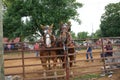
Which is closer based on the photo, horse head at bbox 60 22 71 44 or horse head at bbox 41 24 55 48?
horse head at bbox 41 24 55 48

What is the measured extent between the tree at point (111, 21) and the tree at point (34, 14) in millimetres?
31086

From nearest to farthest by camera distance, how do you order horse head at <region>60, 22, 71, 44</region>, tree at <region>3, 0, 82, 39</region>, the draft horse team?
the draft horse team
horse head at <region>60, 22, 71, 44</region>
tree at <region>3, 0, 82, 39</region>

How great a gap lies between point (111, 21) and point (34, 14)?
37560mm

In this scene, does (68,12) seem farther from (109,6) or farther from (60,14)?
(109,6)

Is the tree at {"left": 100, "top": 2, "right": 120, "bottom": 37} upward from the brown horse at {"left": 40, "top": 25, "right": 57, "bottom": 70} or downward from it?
upward

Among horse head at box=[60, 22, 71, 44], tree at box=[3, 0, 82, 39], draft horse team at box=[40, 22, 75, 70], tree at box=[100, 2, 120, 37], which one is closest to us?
draft horse team at box=[40, 22, 75, 70]

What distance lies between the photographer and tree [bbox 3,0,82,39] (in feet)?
107

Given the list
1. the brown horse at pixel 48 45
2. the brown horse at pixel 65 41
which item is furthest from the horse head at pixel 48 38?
the brown horse at pixel 65 41

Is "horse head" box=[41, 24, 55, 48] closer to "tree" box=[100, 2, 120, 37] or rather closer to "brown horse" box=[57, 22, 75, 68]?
"brown horse" box=[57, 22, 75, 68]

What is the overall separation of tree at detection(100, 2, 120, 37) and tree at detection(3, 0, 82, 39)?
31086mm

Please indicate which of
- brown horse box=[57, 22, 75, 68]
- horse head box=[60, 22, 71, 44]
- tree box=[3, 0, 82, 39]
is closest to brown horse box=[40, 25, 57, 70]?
brown horse box=[57, 22, 75, 68]

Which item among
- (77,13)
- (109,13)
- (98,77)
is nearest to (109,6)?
(109,13)

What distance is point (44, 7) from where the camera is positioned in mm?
33156

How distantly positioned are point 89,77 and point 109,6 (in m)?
63.7
